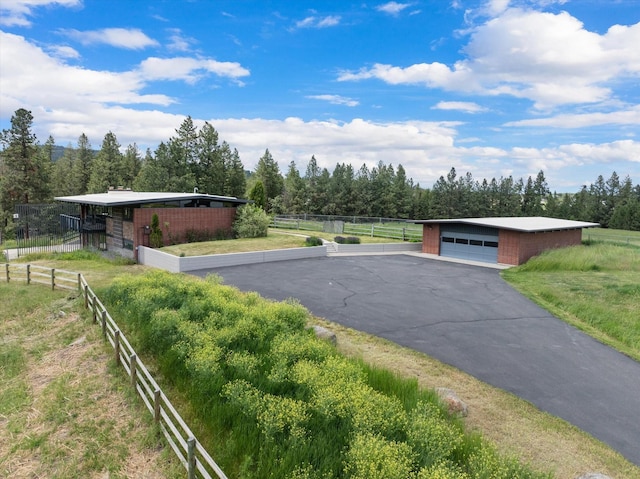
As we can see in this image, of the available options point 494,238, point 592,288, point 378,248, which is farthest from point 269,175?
point 592,288

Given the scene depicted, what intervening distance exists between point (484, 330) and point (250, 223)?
19418mm

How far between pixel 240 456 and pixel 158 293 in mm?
6566

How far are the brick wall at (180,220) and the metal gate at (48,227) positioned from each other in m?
7.59

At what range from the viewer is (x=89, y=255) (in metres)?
24.0

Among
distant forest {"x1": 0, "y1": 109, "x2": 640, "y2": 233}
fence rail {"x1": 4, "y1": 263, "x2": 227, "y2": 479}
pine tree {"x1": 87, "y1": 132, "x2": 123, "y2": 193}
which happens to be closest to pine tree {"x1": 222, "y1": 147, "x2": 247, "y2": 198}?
distant forest {"x1": 0, "y1": 109, "x2": 640, "y2": 233}

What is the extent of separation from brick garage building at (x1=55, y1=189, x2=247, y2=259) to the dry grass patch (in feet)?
59.6

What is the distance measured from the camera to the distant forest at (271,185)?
153ft

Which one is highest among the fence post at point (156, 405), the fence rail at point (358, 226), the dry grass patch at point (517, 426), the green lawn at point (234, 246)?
the fence rail at point (358, 226)

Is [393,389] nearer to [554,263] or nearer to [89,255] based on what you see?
[554,263]

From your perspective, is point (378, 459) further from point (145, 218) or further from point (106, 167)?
point (106, 167)

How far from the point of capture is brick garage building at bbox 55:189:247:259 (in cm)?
2355

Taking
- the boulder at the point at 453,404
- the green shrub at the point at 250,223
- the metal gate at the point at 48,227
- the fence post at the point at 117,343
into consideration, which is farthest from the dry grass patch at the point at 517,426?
the metal gate at the point at 48,227

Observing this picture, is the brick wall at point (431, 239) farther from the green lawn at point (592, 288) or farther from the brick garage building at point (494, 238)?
the green lawn at point (592, 288)

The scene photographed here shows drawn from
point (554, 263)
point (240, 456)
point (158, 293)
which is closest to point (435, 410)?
point (240, 456)
